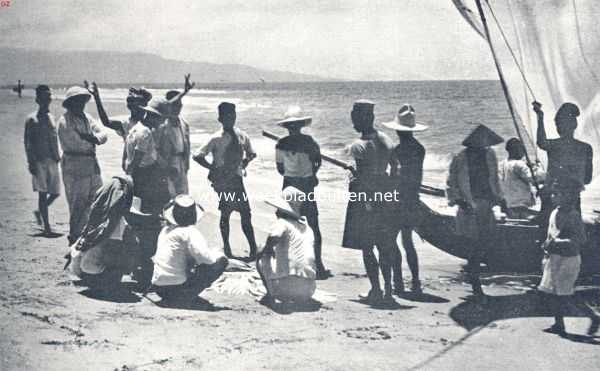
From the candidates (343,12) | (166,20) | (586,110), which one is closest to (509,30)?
(586,110)

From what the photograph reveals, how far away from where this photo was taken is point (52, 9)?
5352mm

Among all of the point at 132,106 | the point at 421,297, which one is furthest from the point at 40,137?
the point at 421,297

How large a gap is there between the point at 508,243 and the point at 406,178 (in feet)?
3.96

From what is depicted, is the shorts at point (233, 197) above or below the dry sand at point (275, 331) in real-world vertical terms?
above

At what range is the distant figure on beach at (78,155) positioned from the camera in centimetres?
523

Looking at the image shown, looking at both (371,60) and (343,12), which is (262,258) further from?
(371,60)

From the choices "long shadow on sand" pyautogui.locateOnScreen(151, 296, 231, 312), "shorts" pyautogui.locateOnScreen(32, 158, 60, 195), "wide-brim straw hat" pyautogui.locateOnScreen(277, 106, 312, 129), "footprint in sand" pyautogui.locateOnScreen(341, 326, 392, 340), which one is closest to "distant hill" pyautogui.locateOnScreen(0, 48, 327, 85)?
"shorts" pyautogui.locateOnScreen(32, 158, 60, 195)

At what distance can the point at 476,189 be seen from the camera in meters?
4.70

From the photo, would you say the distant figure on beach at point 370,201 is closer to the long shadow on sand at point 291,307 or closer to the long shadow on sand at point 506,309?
the long shadow on sand at point 291,307

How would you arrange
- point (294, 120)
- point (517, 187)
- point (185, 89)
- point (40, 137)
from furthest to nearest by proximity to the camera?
point (517, 187)
point (40, 137)
point (185, 89)
point (294, 120)

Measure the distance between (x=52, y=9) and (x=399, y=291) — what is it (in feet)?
12.4

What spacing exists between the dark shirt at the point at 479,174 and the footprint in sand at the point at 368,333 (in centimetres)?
131

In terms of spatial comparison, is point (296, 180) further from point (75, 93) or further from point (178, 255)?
point (75, 93)

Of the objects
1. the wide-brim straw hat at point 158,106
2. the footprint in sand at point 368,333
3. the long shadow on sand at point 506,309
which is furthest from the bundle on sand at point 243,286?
the wide-brim straw hat at point 158,106
